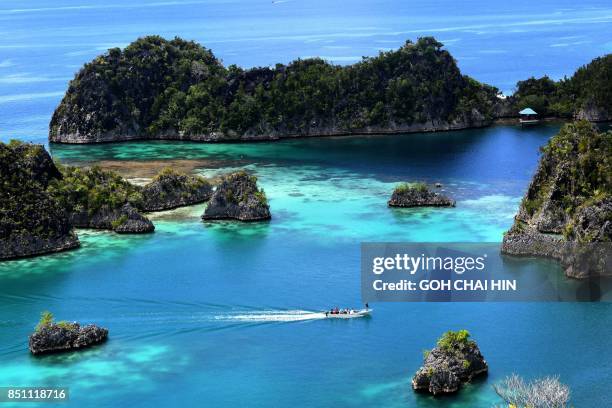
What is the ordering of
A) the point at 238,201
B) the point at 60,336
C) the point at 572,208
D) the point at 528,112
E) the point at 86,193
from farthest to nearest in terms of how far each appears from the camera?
the point at 528,112 < the point at 238,201 < the point at 86,193 < the point at 572,208 < the point at 60,336

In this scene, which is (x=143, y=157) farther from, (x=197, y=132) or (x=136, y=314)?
(x=136, y=314)

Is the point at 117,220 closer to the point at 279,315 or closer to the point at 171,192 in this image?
the point at 171,192

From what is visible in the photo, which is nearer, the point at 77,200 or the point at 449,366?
the point at 449,366

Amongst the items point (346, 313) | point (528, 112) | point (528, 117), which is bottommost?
point (346, 313)

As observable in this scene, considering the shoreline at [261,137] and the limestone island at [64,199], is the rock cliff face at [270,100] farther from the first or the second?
the limestone island at [64,199]

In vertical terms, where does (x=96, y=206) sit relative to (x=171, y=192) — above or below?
below

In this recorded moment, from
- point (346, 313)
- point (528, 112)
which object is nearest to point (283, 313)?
point (346, 313)

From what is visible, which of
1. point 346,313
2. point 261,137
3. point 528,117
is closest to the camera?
point 346,313
